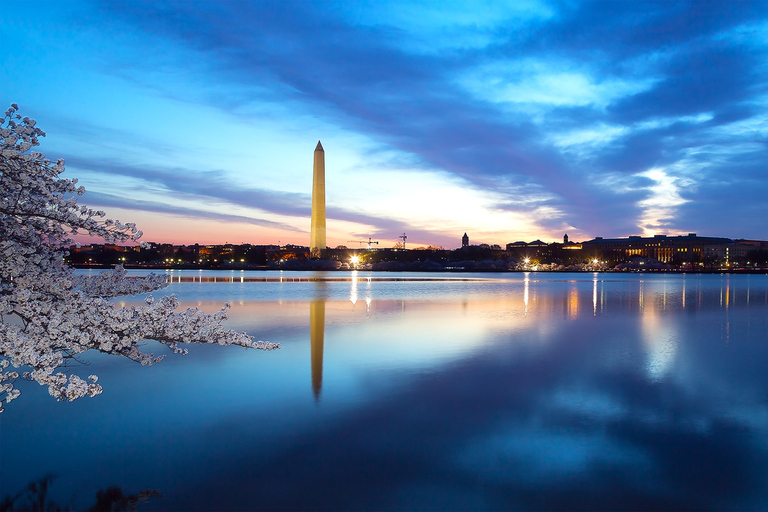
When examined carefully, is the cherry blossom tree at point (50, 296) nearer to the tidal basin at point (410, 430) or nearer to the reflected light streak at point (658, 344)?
the tidal basin at point (410, 430)

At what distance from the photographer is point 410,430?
7750 millimetres

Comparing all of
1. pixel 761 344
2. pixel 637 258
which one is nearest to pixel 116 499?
pixel 761 344

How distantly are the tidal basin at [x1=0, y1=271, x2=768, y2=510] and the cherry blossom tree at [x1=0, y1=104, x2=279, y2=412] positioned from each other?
1.49m

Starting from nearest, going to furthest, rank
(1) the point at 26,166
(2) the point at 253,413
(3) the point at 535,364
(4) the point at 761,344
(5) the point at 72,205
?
(1) the point at 26,166
(5) the point at 72,205
(2) the point at 253,413
(3) the point at 535,364
(4) the point at 761,344

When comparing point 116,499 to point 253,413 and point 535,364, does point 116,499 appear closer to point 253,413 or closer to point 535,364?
point 253,413

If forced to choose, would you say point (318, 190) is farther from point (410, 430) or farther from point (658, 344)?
point (410, 430)

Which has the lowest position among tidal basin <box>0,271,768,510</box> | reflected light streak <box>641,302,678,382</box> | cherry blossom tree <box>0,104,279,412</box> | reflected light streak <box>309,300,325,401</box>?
tidal basin <box>0,271,768,510</box>

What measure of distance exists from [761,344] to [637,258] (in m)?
198

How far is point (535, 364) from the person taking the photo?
41.0 ft

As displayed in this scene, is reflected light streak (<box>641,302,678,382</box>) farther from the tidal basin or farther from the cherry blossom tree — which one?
the cherry blossom tree

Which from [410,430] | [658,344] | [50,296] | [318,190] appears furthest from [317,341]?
[318,190]

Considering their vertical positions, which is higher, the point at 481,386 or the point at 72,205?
the point at 72,205

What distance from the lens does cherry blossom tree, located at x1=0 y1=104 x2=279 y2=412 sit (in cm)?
523

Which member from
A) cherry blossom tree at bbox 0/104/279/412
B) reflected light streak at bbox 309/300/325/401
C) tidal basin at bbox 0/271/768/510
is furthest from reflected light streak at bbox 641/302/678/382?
cherry blossom tree at bbox 0/104/279/412
